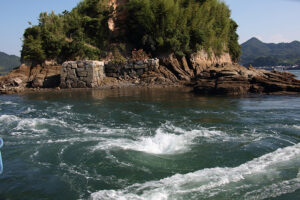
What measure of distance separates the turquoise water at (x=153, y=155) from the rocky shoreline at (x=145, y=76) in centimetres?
618

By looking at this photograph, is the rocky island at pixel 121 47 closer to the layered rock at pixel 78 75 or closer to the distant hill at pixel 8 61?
the layered rock at pixel 78 75

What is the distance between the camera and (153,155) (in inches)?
223

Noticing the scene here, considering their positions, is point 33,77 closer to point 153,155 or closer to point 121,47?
point 121,47

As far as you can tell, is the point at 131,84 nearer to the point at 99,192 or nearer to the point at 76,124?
the point at 76,124

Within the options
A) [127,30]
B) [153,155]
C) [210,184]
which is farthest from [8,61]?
[210,184]

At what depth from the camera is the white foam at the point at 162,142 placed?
19.8 ft

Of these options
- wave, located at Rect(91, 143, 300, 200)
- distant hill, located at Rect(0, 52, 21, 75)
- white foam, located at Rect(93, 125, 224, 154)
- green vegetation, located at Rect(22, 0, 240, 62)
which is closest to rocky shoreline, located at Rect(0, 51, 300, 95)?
green vegetation, located at Rect(22, 0, 240, 62)

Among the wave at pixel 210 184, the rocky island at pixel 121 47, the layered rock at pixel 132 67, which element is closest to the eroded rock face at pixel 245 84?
the rocky island at pixel 121 47

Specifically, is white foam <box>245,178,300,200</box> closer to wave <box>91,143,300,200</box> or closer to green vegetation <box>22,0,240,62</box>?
wave <box>91,143,300,200</box>

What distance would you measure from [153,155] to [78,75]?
1496 centimetres

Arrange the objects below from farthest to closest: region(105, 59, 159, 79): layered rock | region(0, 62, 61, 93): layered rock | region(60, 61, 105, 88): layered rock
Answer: region(105, 59, 159, 79): layered rock
region(0, 62, 61, 93): layered rock
region(60, 61, 105, 88): layered rock

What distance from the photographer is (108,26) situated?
2447 cm

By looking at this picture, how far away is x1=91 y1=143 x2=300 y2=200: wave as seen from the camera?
4.01 m

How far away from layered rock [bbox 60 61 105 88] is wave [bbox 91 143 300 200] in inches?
614
